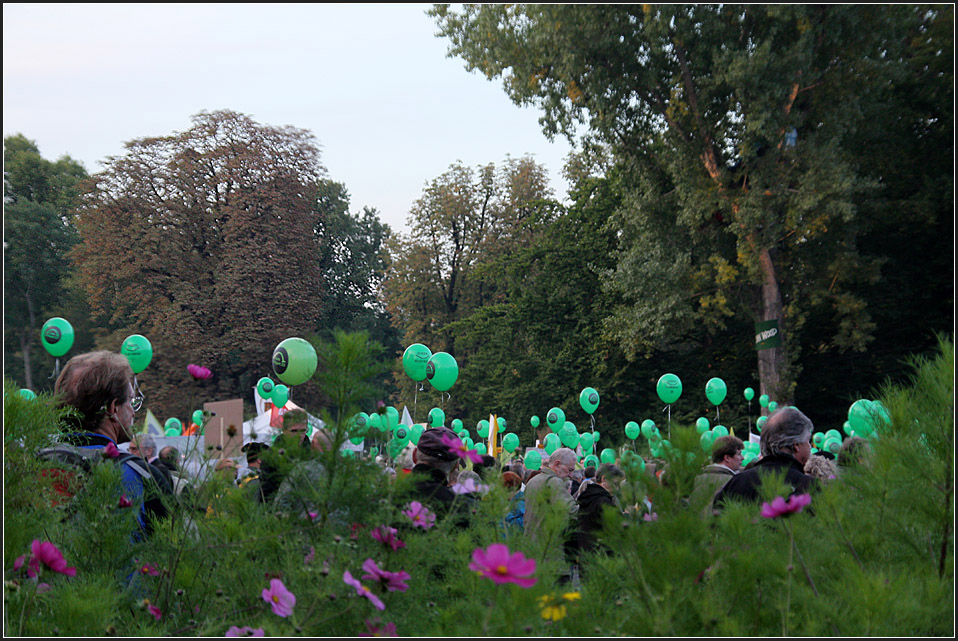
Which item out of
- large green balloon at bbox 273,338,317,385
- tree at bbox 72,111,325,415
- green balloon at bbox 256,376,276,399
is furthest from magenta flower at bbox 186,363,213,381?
tree at bbox 72,111,325,415

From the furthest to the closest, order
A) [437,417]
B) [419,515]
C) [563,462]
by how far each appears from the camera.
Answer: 1. [437,417]
2. [563,462]
3. [419,515]

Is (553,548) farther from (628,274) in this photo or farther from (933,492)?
(628,274)

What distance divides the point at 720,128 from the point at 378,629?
718 inches

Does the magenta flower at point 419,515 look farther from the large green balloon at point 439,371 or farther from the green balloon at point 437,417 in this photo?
the green balloon at point 437,417

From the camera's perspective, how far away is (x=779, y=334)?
1853cm

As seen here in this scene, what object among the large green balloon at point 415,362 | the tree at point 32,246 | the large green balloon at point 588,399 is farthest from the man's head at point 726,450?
the tree at point 32,246

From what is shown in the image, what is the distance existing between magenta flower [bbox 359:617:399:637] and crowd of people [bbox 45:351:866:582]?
281mm

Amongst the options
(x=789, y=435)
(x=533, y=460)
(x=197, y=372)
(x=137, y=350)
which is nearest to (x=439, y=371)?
(x=533, y=460)

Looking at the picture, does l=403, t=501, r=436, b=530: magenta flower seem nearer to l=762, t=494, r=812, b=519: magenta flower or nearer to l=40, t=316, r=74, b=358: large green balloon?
l=762, t=494, r=812, b=519: magenta flower

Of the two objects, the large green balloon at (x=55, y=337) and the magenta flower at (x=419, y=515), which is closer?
the magenta flower at (x=419, y=515)

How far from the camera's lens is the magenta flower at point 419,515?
5.39 ft

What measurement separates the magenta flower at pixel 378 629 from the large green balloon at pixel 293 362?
9.44m

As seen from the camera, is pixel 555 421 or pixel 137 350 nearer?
pixel 137 350

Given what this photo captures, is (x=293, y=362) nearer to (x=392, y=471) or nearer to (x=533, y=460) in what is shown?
(x=533, y=460)
